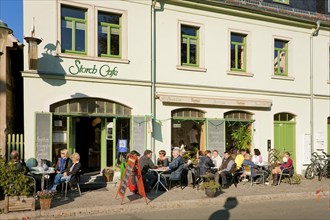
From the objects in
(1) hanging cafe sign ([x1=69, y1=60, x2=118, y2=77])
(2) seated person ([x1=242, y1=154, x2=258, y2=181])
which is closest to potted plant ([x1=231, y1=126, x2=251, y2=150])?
(2) seated person ([x1=242, y1=154, x2=258, y2=181])

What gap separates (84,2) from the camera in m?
12.8

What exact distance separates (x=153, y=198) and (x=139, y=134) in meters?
3.29

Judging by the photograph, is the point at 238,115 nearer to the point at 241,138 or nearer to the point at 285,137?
the point at 241,138

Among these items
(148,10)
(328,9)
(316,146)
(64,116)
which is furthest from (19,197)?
(328,9)

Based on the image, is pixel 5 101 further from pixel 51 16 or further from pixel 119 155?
pixel 119 155

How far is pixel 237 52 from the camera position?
52.3 feet

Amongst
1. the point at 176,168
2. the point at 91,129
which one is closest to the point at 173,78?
the point at 91,129

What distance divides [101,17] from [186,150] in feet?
19.5

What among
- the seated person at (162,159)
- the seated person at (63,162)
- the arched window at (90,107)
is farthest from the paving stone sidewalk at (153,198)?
the arched window at (90,107)

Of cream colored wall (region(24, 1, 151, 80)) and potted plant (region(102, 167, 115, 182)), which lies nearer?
cream colored wall (region(24, 1, 151, 80))

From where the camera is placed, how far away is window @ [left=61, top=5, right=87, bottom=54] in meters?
12.5

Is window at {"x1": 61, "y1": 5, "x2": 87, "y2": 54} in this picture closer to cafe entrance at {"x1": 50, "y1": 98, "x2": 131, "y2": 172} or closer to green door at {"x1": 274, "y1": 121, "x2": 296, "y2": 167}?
cafe entrance at {"x1": 50, "y1": 98, "x2": 131, "y2": 172}

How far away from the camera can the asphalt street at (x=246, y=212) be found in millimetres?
8742

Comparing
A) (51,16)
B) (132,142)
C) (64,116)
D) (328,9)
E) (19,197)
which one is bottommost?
(19,197)
